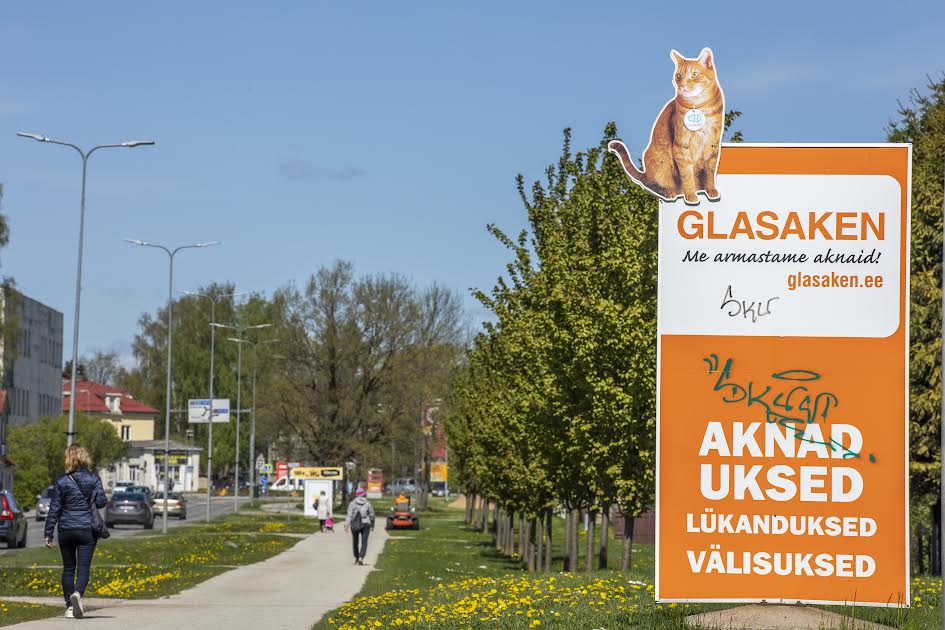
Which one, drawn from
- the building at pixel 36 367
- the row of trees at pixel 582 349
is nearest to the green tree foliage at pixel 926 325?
the row of trees at pixel 582 349

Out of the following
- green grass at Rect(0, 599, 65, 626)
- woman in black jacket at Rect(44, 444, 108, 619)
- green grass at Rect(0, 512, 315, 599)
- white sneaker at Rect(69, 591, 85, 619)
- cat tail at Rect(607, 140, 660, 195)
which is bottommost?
green grass at Rect(0, 512, 315, 599)

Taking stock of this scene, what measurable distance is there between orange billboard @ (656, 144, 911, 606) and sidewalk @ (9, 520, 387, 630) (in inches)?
213

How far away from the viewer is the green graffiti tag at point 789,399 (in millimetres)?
12203

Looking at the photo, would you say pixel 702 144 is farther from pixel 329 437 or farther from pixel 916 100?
pixel 329 437

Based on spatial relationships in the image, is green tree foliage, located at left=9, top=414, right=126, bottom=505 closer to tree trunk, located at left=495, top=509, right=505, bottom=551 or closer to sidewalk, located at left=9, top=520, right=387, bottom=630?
tree trunk, located at left=495, top=509, right=505, bottom=551

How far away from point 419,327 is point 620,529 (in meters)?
27.4

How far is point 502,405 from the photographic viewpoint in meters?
30.1

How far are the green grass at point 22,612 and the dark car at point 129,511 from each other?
1591 inches

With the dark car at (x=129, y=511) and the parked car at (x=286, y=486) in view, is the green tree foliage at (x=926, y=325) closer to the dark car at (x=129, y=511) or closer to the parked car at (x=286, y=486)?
the dark car at (x=129, y=511)

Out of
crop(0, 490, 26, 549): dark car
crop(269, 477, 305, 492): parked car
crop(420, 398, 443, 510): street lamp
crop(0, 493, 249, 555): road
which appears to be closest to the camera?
crop(0, 490, 26, 549): dark car

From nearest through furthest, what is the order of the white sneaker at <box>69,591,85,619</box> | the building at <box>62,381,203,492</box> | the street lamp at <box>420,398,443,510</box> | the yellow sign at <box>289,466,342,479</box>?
the white sneaker at <box>69,591,85,619</box> < the yellow sign at <box>289,466,342,479</box> < the street lamp at <box>420,398,443,510</box> < the building at <box>62,381,203,492</box>

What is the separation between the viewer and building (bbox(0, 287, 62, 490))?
10075cm

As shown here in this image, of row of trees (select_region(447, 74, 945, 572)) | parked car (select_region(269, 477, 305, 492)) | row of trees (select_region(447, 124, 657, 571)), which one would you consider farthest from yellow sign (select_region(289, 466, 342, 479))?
parked car (select_region(269, 477, 305, 492))

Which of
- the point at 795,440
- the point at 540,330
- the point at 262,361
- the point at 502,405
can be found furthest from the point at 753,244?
the point at 262,361
